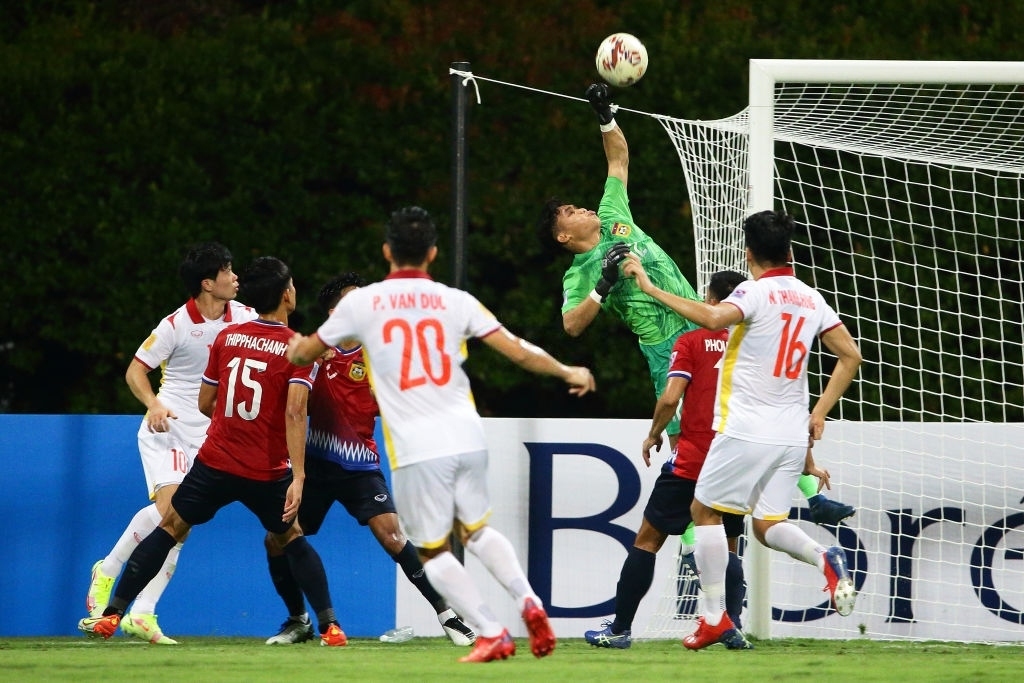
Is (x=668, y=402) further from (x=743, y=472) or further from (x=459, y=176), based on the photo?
(x=459, y=176)

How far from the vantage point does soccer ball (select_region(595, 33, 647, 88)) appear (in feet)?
27.2

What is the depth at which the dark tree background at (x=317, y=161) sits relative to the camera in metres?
11.9

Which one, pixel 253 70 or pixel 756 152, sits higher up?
pixel 253 70

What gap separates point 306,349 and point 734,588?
3.01m

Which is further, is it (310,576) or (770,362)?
(310,576)

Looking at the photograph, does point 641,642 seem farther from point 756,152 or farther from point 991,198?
point 991,198

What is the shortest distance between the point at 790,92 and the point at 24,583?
6294 mm

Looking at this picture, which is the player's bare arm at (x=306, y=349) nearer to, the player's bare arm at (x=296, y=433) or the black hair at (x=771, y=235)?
the player's bare arm at (x=296, y=433)

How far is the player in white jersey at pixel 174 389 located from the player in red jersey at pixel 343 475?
0.65 metres

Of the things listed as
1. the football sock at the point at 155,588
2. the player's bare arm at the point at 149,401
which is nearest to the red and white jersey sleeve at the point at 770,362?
the player's bare arm at the point at 149,401

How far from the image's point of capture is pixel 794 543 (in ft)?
22.9

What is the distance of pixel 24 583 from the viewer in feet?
30.3

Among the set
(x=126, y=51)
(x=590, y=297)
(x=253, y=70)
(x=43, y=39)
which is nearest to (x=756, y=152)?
(x=590, y=297)

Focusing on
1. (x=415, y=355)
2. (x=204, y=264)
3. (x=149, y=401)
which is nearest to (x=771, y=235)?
(x=415, y=355)
